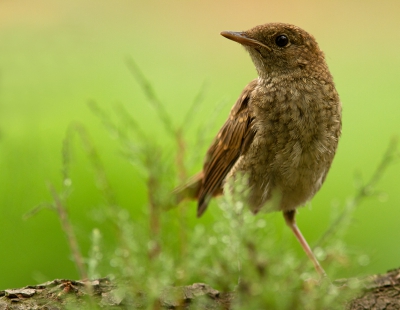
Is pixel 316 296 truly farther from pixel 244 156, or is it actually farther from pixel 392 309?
pixel 244 156

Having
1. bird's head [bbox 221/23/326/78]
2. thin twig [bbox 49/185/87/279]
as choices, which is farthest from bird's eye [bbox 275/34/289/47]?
thin twig [bbox 49/185/87/279]

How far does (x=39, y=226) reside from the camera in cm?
537

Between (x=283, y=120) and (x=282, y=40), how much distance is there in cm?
56

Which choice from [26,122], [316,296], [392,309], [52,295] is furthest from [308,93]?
[26,122]

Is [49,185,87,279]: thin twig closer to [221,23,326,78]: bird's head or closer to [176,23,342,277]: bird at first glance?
[176,23,342,277]: bird

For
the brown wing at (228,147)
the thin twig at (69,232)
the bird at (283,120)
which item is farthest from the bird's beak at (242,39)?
the thin twig at (69,232)

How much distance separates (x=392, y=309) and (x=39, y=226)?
3.12m

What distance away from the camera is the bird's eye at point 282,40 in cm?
404

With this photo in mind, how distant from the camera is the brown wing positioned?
161 inches

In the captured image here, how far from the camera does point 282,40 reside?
4.04m

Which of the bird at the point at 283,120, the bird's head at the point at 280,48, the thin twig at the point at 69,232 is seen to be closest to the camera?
the thin twig at the point at 69,232

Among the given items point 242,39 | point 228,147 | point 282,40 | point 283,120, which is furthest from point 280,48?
point 228,147

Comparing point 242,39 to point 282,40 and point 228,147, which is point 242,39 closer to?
point 282,40

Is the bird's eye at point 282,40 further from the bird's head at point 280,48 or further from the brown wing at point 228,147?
the brown wing at point 228,147
